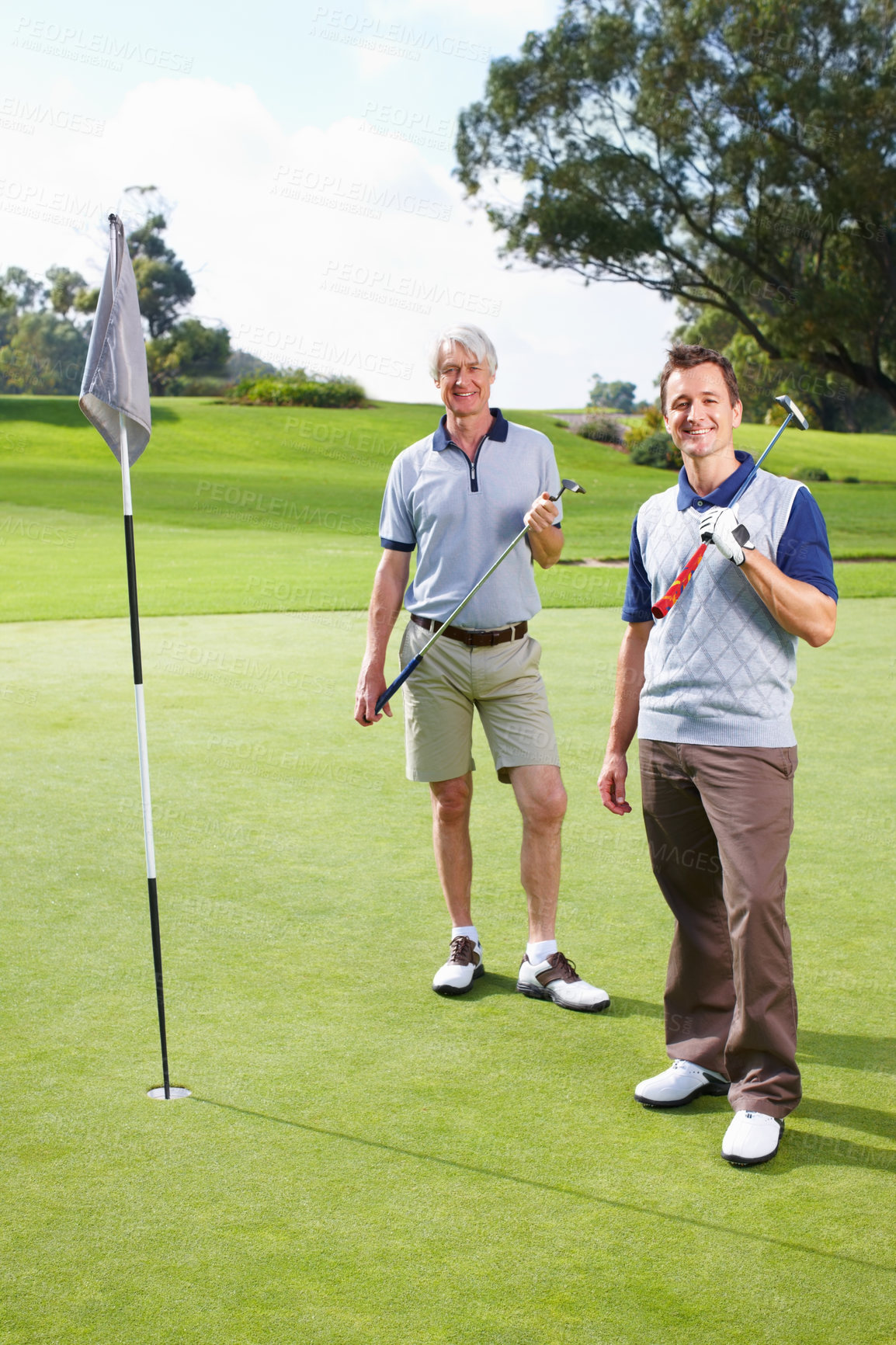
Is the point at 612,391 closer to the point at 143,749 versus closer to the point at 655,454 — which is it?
the point at 655,454

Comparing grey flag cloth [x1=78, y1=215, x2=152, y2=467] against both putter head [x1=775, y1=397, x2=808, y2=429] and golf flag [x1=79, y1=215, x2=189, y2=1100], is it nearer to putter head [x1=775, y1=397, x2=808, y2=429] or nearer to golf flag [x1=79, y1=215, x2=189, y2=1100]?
golf flag [x1=79, y1=215, x2=189, y2=1100]

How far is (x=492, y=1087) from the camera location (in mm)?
3668

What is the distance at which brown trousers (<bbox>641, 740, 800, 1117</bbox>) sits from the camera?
341 cm

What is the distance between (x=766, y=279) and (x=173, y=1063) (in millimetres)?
32022

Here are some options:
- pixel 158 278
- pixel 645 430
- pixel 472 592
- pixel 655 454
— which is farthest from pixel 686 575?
pixel 158 278

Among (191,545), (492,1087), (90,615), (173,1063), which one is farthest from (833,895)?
(191,545)

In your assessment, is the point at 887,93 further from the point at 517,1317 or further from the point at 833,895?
the point at 517,1317

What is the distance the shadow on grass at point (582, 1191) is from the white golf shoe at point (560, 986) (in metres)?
0.92

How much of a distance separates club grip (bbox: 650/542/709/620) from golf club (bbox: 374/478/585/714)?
0.57m

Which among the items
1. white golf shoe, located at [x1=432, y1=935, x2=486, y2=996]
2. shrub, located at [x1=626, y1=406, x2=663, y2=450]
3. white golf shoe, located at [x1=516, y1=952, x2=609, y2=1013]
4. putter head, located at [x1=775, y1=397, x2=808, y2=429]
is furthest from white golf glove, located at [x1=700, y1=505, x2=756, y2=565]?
shrub, located at [x1=626, y1=406, x2=663, y2=450]

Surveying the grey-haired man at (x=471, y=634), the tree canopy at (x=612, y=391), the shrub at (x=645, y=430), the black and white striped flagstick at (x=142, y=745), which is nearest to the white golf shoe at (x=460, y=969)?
the grey-haired man at (x=471, y=634)

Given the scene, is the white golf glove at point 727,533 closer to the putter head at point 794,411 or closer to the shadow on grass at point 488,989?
the putter head at point 794,411

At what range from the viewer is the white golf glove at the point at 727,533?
315 centimetres

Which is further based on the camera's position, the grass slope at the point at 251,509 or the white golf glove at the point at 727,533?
the grass slope at the point at 251,509
